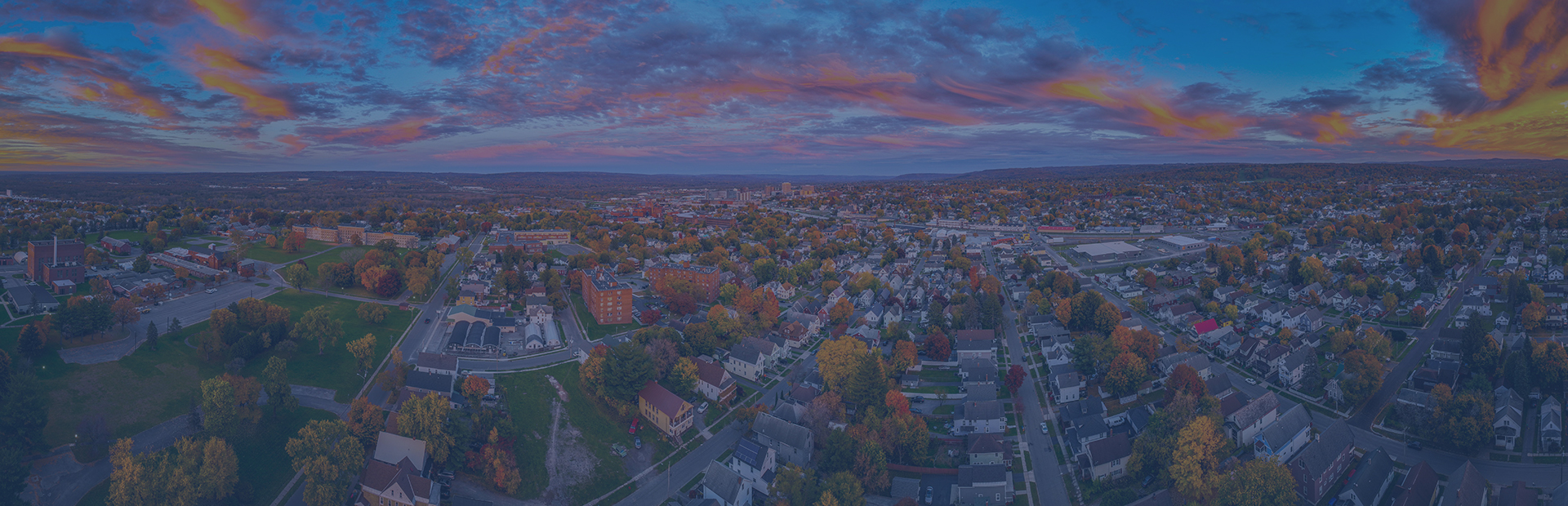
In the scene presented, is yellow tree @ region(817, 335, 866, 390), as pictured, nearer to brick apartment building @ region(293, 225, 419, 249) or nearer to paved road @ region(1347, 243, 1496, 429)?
paved road @ region(1347, 243, 1496, 429)

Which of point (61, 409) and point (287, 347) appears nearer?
point (61, 409)

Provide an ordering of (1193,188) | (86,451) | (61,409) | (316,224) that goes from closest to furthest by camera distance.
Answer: (86,451) < (61,409) < (316,224) < (1193,188)

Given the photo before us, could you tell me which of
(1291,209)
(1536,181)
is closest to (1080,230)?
(1291,209)

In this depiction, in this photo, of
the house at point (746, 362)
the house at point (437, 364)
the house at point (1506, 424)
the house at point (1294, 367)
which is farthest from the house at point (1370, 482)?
the house at point (437, 364)

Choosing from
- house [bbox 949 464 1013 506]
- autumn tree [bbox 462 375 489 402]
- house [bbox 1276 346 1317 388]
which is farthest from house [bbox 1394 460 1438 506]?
autumn tree [bbox 462 375 489 402]

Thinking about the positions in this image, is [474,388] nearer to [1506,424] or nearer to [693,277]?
[693,277]

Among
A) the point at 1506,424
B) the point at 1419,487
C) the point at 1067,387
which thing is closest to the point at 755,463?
the point at 1067,387

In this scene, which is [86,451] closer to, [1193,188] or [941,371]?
[941,371]
